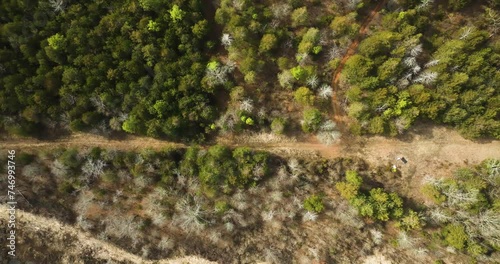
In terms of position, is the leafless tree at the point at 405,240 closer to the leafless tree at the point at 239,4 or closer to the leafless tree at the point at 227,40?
the leafless tree at the point at 227,40

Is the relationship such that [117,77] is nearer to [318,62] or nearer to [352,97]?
[318,62]

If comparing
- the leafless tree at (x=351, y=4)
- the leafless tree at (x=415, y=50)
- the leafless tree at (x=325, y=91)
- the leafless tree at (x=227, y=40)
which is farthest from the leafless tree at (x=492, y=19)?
the leafless tree at (x=227, y=40)

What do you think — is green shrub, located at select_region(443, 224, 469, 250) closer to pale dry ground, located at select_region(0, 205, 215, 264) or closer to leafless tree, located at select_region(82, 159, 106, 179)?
pale dry ground, located at select_region(0, 205, 215, 264)

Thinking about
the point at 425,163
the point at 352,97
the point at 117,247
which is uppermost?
the point at 352,97

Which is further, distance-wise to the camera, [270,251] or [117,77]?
[270,251]

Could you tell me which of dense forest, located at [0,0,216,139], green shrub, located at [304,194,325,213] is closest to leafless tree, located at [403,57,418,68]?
green shrub, located at [304,194,325,213]

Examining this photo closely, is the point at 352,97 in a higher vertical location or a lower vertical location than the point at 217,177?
higher

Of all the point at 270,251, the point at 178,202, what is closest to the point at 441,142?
the point at 270,251
